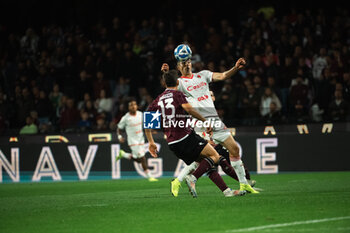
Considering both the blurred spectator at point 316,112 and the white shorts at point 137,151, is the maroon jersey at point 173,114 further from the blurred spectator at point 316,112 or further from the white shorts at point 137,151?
the white shorts at point 137,151

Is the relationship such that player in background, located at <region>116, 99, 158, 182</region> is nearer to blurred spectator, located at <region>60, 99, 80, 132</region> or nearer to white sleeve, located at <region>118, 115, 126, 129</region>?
white sleeve, located at <region>118, 115, 126, 129</region>

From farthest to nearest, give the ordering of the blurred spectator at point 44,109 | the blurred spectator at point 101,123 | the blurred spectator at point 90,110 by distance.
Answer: the blurred spectator at point 44,109 < the blurred spectator at point 90,110 < the blurred spectator at point 101,123

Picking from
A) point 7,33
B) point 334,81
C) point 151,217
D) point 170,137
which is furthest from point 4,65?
point 151,217

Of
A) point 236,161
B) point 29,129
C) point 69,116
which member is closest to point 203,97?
point 236,161

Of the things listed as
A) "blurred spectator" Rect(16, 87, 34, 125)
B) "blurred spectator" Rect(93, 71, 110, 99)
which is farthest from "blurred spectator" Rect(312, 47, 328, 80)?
"blurred spectator" Rect(16, 87, 34, 125)

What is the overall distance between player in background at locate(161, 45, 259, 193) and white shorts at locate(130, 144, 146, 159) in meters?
8.38

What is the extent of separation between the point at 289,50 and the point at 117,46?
6.91 metres

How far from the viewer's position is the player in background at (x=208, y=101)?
1138 cm

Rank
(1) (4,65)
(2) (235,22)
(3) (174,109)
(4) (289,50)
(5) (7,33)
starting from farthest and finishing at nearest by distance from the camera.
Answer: (5) (7,33) < (1) (4,65) < (2) (235,22) < (4) (289,50) < (3) (174,109)

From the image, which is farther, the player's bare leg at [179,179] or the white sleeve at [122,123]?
the white sleeve at [122,123]

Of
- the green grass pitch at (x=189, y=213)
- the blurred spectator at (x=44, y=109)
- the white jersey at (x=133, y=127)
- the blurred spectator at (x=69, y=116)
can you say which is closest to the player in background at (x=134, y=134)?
the white jersey at (x=133, y=127)

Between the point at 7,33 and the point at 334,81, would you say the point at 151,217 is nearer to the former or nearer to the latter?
the point at 334,81

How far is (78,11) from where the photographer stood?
1069 inches

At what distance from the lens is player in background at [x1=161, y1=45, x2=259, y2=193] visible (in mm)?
11383
